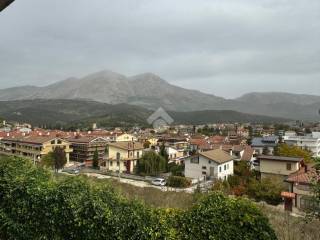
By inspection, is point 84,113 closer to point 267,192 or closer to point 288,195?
point 267,192

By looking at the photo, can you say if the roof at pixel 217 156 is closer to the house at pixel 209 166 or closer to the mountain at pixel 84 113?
the house at pixel 209 166

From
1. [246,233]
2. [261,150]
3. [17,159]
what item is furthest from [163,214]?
[261,150]

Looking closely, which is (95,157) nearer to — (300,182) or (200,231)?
(300,182)

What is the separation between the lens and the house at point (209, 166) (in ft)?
100

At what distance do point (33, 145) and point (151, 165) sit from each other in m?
19.1

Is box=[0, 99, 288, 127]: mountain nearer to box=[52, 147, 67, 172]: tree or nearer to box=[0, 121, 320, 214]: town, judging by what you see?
box=[0, 121, 320, 214]: town

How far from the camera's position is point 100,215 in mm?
5879

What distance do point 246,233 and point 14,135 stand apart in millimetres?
52717

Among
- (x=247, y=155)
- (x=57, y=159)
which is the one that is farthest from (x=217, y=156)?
→ (x=57, y=159)

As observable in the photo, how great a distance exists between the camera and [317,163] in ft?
18.9

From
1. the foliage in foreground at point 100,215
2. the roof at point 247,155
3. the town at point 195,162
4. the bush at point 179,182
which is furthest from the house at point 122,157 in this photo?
the foliage in foreground at point 100,215

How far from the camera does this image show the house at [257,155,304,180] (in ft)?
85.1

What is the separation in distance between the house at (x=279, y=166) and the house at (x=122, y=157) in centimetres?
1801

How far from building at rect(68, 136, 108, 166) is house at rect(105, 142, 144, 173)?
213 inches
